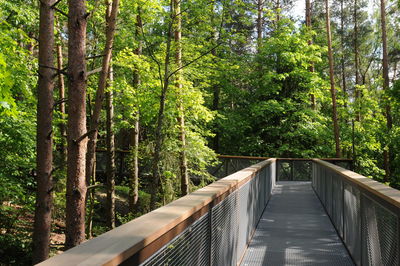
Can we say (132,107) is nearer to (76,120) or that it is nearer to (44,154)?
(44,154)

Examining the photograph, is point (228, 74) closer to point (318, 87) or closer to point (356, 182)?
point (318, 87)

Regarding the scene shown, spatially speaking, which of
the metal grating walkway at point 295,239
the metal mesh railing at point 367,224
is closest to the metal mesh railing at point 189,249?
the metal mesh railing at point 367,224

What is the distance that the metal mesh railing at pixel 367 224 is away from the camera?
325 cm

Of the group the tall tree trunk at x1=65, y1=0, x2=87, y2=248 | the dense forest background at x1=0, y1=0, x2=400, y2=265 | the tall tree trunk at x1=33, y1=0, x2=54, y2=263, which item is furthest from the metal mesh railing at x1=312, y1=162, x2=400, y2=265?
the tall tree trunk at x1=33, y1=0, x2=54, y2=263

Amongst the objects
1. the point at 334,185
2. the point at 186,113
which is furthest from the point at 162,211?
the point at 186,113

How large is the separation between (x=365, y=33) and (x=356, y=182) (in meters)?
32.1

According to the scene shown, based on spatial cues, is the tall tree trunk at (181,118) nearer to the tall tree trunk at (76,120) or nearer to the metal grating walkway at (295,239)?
the metal grating walkway at (295,239)

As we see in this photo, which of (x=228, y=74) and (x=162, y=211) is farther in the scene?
(x=228, y=74)

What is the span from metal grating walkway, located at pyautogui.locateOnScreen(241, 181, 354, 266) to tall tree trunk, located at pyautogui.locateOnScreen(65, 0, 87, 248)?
113 inches

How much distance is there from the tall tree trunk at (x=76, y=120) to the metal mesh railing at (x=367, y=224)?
163 inches

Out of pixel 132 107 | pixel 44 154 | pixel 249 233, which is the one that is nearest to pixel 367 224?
pixel 249 233

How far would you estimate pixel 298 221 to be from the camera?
26.3 ft

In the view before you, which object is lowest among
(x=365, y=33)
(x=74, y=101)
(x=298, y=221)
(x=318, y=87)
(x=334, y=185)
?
(x=298, y=221)

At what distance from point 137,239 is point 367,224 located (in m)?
3.51
